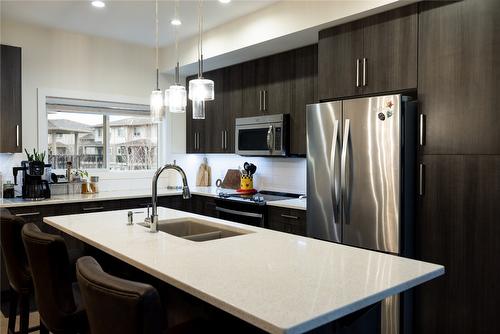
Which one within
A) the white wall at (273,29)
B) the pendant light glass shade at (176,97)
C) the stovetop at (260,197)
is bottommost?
the stovetop at (260,197)

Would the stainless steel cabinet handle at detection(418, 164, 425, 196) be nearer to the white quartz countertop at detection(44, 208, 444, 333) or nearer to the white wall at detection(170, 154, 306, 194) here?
the white quartz countertop at detection(44, 208, 444, 333)

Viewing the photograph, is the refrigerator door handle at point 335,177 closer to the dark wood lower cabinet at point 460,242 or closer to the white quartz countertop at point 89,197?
the dark wood lower cabinet at point 460,242

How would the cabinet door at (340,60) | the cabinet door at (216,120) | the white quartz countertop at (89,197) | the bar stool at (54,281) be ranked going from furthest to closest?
the cabinet door at (216,120)
the white quartz countertop at (89,197)
the cabinet door at (340,60)
the bar stool at (54,281)

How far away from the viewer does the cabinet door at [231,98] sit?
453 centimetres

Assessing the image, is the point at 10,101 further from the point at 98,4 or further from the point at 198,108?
Result: the point at 198,108

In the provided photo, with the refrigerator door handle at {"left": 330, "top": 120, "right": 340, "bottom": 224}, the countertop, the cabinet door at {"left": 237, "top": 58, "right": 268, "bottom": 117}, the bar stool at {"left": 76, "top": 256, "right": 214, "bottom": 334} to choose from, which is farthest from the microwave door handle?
the bar stool at {"left": 76, "top": 256, "right": 214, "bottom": 334}

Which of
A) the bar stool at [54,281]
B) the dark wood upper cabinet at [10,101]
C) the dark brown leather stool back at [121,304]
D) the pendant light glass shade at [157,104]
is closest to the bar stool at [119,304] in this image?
the dark brown leather stool back at [121,304]

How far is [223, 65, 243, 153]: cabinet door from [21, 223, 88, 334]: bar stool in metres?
2.95

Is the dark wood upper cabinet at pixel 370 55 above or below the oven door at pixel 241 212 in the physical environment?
above

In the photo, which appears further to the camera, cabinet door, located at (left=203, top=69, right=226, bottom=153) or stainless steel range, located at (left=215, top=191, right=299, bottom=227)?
cabinet door, located at (left=203, top=69, right=226, bottom=153)

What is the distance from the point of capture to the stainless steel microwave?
394 cm

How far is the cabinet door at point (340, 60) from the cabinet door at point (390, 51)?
7 centimetres

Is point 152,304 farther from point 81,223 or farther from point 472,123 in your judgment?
point 472,123

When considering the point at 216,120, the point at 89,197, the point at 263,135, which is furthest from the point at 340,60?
the point at 89,197
